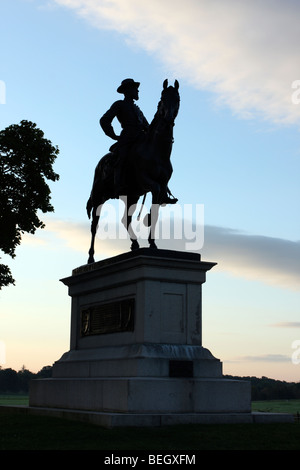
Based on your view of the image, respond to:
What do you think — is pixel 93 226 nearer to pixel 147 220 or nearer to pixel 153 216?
pixel 147 220

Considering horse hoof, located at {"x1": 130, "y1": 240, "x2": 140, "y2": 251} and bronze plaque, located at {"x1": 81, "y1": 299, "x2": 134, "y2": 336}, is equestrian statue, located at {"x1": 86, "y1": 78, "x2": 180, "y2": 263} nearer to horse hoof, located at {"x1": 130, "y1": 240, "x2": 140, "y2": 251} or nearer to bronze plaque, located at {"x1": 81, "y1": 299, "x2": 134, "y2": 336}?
horse hoof, located at {"x1": 130, "y1": 240, "x2": 140, "y2": 251}

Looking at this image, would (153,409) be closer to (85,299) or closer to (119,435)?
(119,435)

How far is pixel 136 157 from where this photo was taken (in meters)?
19.2

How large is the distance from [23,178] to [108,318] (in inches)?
320

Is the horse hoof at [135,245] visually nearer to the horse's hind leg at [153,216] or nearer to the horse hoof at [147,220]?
the horse hoof at [147,220]

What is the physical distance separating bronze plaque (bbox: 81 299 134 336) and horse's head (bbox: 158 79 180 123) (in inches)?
189

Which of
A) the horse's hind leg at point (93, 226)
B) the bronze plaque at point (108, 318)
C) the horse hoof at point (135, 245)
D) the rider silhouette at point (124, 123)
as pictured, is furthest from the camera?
the horse's hind leg at point (93, 226)

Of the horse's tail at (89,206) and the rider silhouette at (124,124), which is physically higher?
the rider silhouette at (124,124)

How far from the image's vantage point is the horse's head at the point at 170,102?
1773 cm

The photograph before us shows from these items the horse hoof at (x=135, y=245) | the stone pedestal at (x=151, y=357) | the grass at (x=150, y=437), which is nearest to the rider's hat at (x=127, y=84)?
the horse hoof at (x=135, y=245)

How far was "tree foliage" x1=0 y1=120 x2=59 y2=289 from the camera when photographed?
24906 mm

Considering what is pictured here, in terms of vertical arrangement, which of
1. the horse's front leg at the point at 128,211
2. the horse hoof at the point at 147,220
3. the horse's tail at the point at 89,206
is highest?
the horse's tail at the point at 89,206
